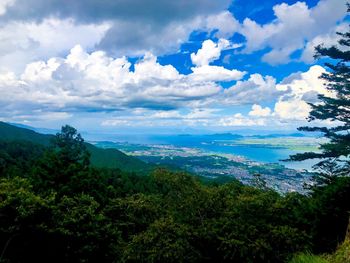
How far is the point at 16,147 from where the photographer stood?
335ft

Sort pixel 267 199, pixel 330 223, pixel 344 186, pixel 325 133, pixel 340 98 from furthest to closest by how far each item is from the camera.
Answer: pixel 325 133, pixel 340 98, pixel 267 199, pixel 330 223, pixel 344 186

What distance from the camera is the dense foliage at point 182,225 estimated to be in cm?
2036

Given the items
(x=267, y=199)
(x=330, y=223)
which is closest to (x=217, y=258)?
(x=267, y=199)

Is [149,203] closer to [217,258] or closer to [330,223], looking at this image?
[217,258]

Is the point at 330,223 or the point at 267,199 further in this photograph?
the point at 267,199

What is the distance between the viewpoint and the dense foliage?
20359 mm

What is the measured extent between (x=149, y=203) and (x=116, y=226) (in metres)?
4.87

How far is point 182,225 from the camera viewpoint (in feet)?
73.4

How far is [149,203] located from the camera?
1024 inches

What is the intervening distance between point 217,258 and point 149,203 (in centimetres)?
619

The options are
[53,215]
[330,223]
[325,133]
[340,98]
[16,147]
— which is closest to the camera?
[330,223]

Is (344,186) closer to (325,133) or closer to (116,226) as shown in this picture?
(116,226)

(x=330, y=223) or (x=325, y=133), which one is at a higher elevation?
(x=325, y=133)

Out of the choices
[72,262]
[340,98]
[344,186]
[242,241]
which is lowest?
[72,262]
